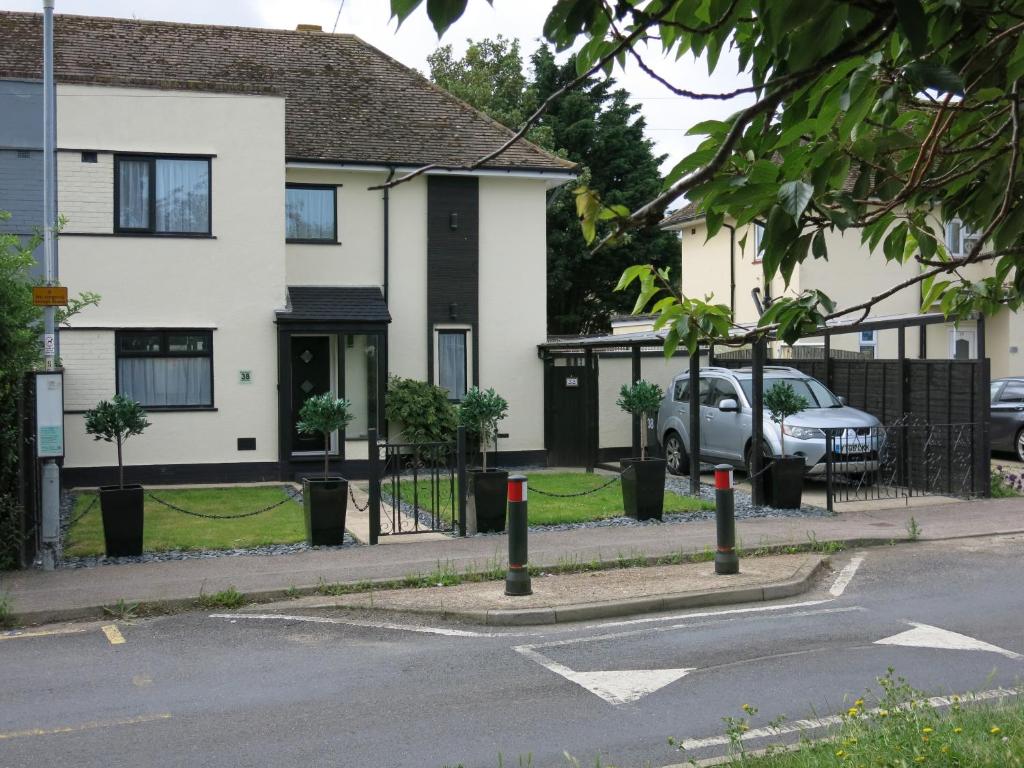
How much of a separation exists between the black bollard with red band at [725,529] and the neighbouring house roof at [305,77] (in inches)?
401

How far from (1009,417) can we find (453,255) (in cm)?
1112

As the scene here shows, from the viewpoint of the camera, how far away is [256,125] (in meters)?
18.9

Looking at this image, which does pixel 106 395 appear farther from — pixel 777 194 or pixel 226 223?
pixel 777 194

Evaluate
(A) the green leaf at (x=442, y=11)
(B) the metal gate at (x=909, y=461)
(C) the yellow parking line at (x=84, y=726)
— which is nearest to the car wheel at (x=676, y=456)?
(B) the metal gate at (x=909, y=461)

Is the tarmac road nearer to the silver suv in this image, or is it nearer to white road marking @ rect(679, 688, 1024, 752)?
white road marking @ rect(679, 688, 1024, 752)

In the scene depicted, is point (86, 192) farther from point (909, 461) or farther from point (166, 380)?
point (909, 461)

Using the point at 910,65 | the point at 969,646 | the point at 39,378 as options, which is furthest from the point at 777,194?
the point at 39,378

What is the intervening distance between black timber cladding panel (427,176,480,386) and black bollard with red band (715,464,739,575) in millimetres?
10900

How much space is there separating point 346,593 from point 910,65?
865 centimetres

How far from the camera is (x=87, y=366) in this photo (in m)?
18.3

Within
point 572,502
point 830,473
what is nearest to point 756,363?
point 830,473

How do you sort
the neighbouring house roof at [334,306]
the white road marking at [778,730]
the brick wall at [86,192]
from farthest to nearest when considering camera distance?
the neighbouring house roof at [334,306]
the brick wall at [86,192]
the white road marking at [778,730]

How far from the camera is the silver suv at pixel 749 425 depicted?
16.8 m

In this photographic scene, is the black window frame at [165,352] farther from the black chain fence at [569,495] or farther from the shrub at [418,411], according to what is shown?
the black chain fence at [569,495]
